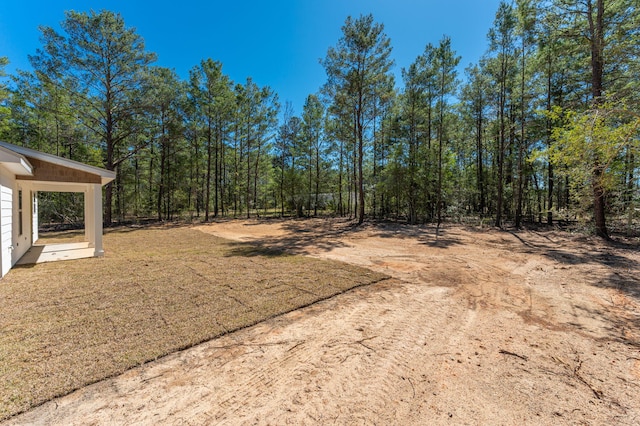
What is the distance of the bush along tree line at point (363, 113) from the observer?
988 cm

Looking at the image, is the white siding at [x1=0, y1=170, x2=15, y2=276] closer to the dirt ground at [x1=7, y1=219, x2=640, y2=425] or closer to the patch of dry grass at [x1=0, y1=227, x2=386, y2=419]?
the patch of dry grass at [x1=0, y1=227, x2=386, y2=419]

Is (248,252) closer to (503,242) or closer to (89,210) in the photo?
(89,210)

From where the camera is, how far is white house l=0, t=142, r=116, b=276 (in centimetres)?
490

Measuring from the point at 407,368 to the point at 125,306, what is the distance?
3.68 meters

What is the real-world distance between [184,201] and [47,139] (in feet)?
26.4

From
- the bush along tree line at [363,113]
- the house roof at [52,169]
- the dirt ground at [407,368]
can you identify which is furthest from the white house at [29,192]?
the bush along tree line at [363,113]

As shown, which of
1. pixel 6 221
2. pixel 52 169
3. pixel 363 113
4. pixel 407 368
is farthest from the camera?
pixel 363 113

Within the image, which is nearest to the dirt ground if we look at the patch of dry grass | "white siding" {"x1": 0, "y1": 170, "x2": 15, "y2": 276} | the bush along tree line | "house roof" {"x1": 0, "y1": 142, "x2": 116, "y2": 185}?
the patch of dry grass

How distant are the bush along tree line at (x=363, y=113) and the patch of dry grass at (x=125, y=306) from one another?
26.2 ft

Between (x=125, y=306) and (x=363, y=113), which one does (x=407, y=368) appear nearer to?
(x=125, y=306)

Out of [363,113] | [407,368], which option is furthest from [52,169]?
[363,113]

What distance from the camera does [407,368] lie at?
2.26 metres

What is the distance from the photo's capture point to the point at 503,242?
30.1 feet

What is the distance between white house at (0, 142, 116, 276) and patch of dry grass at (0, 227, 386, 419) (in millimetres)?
805
